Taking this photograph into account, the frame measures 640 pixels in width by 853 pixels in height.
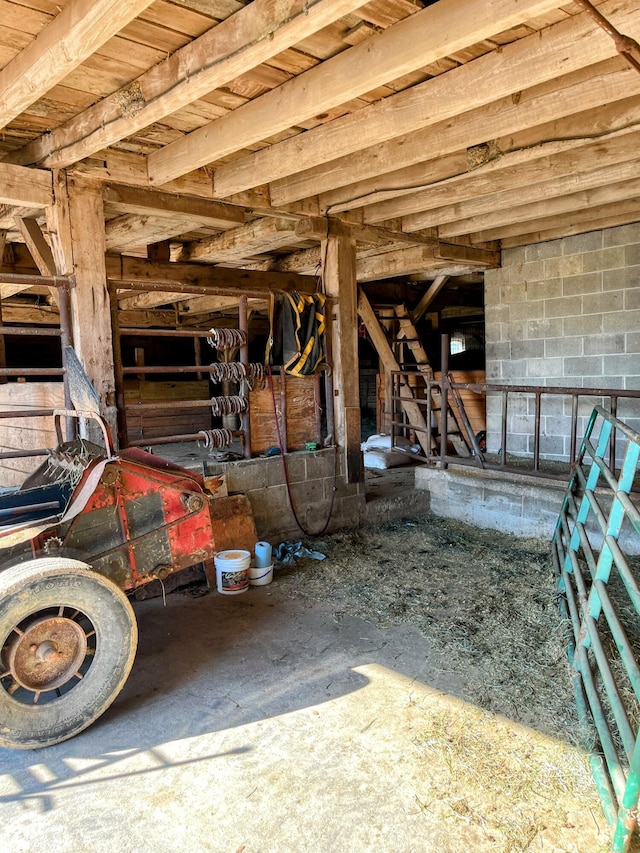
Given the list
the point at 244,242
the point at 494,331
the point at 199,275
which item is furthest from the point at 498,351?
the point at 199,275

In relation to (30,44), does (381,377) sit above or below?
below

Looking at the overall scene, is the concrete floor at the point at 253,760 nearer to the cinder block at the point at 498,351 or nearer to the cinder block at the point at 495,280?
the cinder block at the point at 498,351

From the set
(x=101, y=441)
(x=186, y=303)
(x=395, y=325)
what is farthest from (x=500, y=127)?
(x=186, y=303)

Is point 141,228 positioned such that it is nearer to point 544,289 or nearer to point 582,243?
point 544,289

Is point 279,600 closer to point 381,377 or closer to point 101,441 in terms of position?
point 101,441

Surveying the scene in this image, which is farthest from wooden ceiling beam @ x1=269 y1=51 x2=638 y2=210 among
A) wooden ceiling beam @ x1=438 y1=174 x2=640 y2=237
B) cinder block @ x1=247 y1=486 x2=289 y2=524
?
cinder block @ x1=247 y1=486 x2=289 y2=524

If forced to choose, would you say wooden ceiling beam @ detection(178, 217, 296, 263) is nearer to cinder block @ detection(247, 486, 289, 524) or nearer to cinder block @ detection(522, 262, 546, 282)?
cinder block @ detection(247, 486, 289, 524)

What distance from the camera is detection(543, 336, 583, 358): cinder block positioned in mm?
5980

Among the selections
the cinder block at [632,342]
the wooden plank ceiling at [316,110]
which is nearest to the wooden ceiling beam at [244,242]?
the wooden plank ceiling at [316,110]

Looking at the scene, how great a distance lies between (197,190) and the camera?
406cm

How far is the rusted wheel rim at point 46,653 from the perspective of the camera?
220 centimetres

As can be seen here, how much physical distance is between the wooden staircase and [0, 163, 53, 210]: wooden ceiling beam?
14.8ft

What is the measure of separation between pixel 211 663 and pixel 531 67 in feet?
10.6

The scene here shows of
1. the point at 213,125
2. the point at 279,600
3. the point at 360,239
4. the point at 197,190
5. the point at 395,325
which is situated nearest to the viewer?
the point at 213,125
